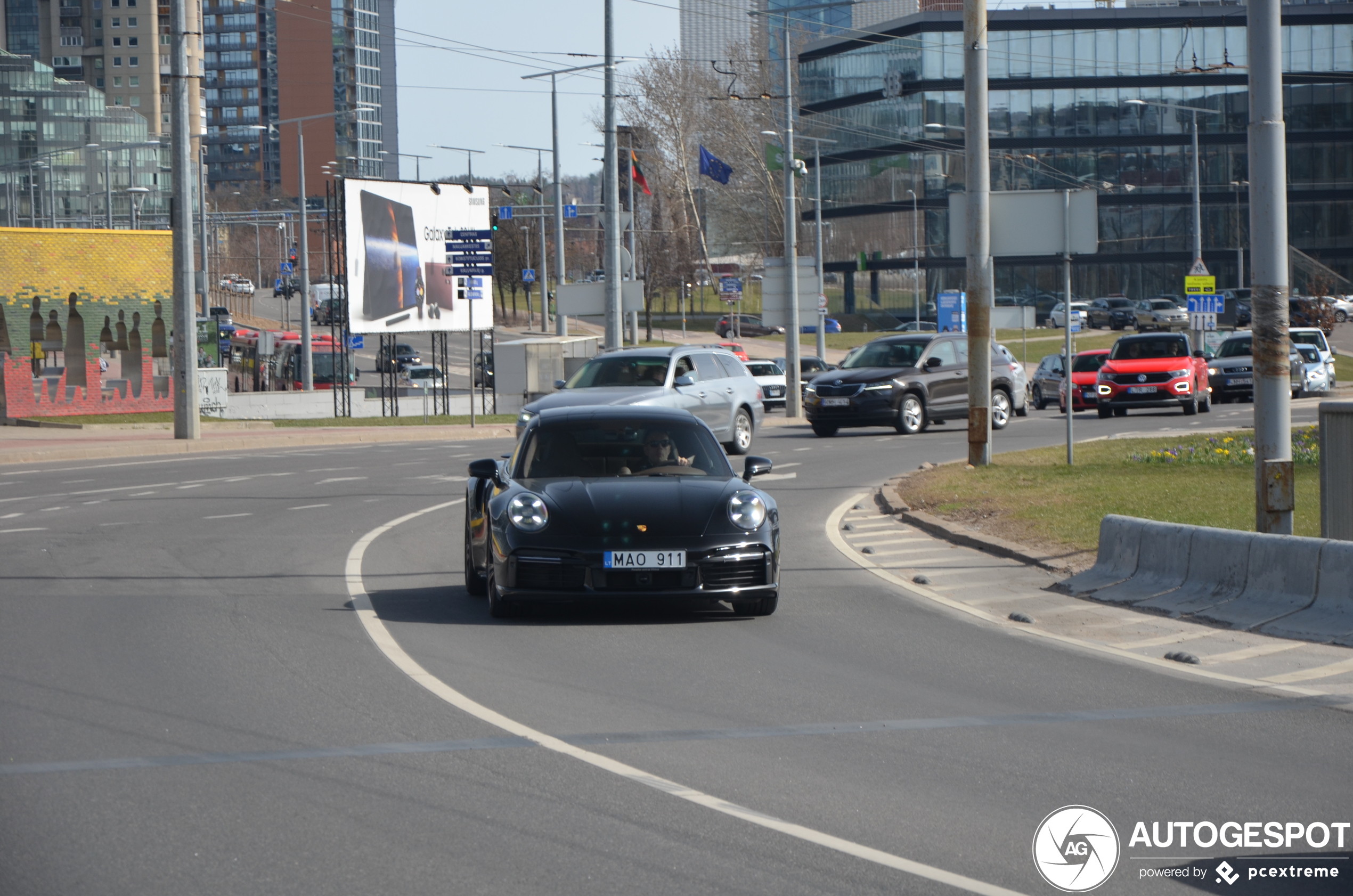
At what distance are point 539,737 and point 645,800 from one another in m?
1.16

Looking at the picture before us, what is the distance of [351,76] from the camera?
199m

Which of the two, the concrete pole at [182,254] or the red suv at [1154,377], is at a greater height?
the concrete pole at [182,254]

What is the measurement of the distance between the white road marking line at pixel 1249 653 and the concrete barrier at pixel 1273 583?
0.45 metres

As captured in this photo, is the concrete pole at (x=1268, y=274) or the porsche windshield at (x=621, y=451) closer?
the concrete pole at (x=1268, y=274)

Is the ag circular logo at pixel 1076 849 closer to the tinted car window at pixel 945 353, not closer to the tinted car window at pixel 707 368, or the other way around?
the tinted car window at pixel 707 368

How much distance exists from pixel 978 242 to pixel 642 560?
11.1 m

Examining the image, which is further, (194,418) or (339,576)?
(194,418)

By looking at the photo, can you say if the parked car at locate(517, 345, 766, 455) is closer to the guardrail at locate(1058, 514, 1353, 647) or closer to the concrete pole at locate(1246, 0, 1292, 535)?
the guardrail at locate(1058, 514, 1353, 647)

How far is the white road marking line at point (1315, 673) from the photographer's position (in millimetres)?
8375

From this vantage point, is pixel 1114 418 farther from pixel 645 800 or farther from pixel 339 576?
pixel 645 800

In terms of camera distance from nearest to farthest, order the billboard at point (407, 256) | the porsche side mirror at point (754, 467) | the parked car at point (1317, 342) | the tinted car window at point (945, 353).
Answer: the porsche side mirror at point (754, 467) → the tinted car window at point (945, 353) → the parked car at point (1317, 342) → the billboard at point (407, 256)

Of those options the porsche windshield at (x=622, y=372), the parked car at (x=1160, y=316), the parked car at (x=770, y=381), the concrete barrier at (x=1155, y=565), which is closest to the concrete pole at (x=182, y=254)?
the porsche windshield at (x=622, y=372)

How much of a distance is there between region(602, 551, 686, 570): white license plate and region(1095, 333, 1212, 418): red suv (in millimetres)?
26688

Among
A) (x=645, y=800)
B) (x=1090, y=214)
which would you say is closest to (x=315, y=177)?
(x=1090, y=214)
